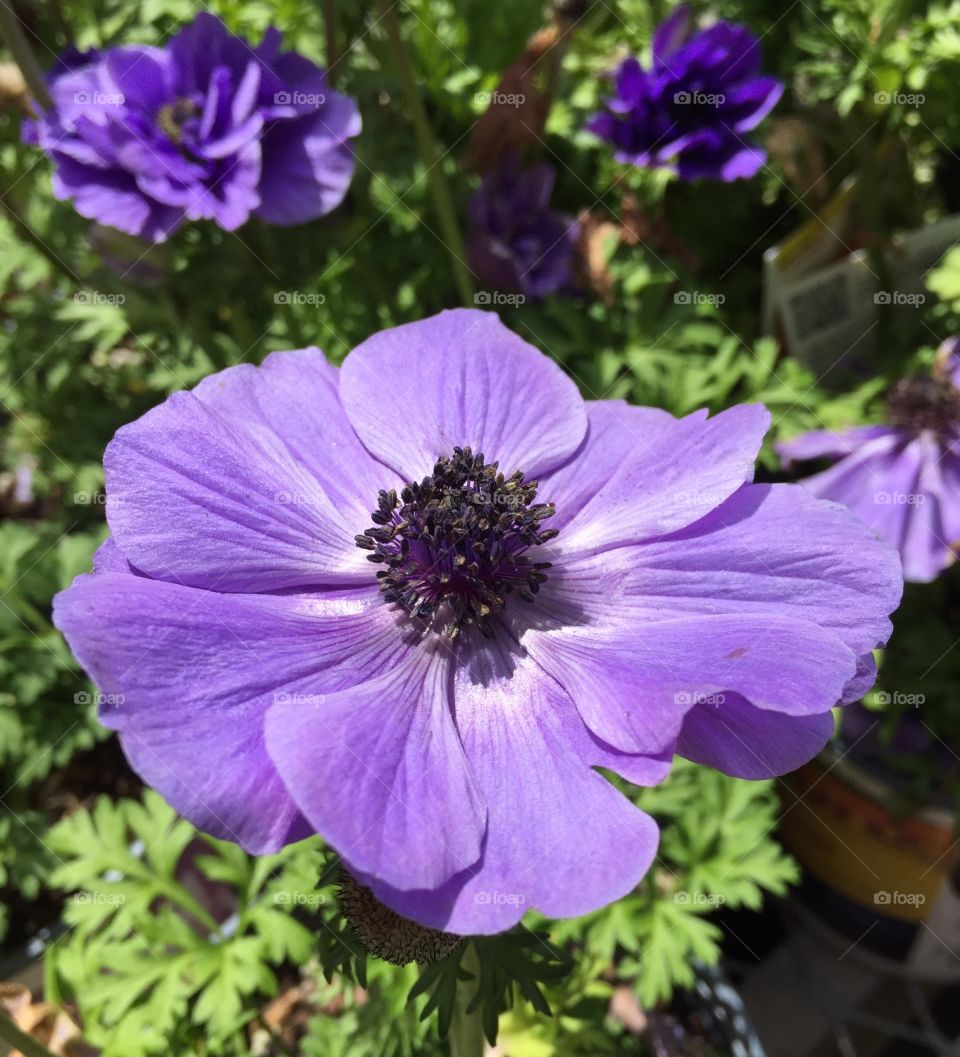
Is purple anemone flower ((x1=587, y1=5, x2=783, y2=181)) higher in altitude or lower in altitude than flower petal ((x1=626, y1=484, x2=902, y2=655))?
higher

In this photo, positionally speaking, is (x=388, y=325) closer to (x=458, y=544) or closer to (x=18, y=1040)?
(x=458, y=544)

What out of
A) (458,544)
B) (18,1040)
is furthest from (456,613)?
(18,1040)

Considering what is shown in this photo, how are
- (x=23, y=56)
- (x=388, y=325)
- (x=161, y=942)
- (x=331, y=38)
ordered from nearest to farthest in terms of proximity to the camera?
1. (x=161, y=942)
2. (x=23, y=56)
3. (x=331, y=38)
4. (x=388, y=325)

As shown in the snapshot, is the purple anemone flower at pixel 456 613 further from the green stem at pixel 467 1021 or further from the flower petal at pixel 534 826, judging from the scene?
the green stem at pixel 467 1021

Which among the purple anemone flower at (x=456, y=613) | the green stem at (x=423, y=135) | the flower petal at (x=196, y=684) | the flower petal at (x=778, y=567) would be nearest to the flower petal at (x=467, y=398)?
the purple anemone flower at (x=456, y=613)

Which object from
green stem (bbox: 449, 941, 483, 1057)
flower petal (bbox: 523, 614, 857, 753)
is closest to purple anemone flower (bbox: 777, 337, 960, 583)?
A: flower petal (bbox: 523, 614, 857, 753)

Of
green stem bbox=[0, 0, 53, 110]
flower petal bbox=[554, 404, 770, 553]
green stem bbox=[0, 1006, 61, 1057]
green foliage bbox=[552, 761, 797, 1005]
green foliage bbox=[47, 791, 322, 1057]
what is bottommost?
green foliage bbox=[552, 761, 797, 1005]

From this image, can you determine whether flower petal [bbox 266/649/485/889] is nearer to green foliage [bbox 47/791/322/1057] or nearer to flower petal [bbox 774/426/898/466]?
green foliage [bbox 47/791/322/1057]
